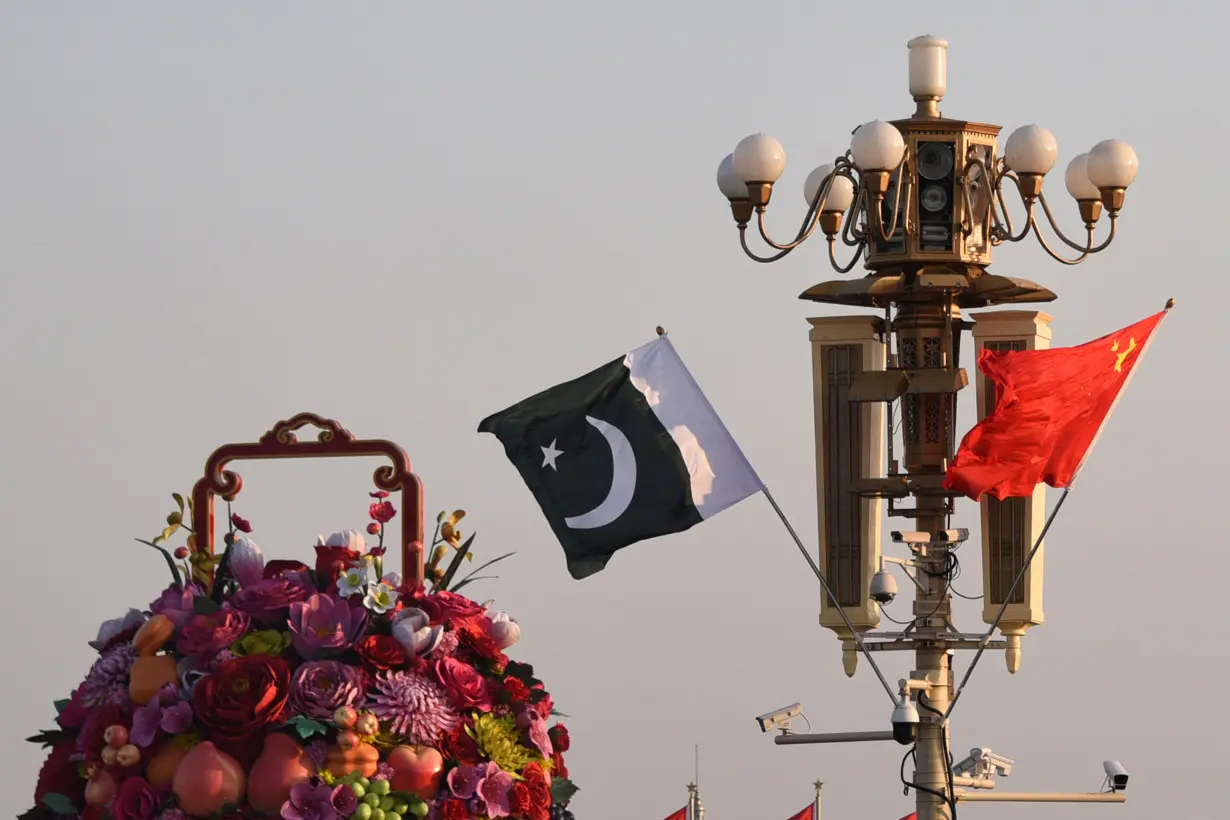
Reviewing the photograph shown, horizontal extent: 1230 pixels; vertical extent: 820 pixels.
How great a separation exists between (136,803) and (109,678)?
2.27 feet

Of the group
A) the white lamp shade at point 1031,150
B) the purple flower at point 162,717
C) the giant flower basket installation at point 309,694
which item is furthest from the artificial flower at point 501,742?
the white lamp shade at point 1031,150

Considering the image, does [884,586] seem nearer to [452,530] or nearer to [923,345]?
[923,345]

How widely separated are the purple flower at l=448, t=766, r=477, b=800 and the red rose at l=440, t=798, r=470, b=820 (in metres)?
0.04

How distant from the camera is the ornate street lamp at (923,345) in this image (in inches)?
833

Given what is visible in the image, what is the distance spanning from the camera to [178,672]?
1239 cm

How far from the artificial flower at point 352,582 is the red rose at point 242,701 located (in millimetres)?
448

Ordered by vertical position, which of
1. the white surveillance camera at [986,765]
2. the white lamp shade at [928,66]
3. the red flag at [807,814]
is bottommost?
the red flag at [807,814]

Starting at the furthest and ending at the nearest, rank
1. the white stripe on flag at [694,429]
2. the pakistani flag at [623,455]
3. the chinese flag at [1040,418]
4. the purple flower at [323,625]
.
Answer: the chinese flag at [1040,418], the white stripe on flag at [694,429], the pakistani flag at [623,455], the purple flower at [323,625]

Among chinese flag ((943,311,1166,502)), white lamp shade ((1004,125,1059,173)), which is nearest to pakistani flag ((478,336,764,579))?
chinese flag ((943,311,1166,502))

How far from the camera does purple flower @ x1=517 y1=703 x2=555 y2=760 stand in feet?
41.2

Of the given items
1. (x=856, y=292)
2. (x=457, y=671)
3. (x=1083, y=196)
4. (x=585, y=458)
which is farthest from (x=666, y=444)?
(x=457, y=671)

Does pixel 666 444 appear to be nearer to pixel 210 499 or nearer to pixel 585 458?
pixel 585 458

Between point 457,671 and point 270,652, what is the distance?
802 millimetres

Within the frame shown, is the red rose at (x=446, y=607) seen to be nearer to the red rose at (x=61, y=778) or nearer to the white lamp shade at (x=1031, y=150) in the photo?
the red rose at (x=61, y=778)
